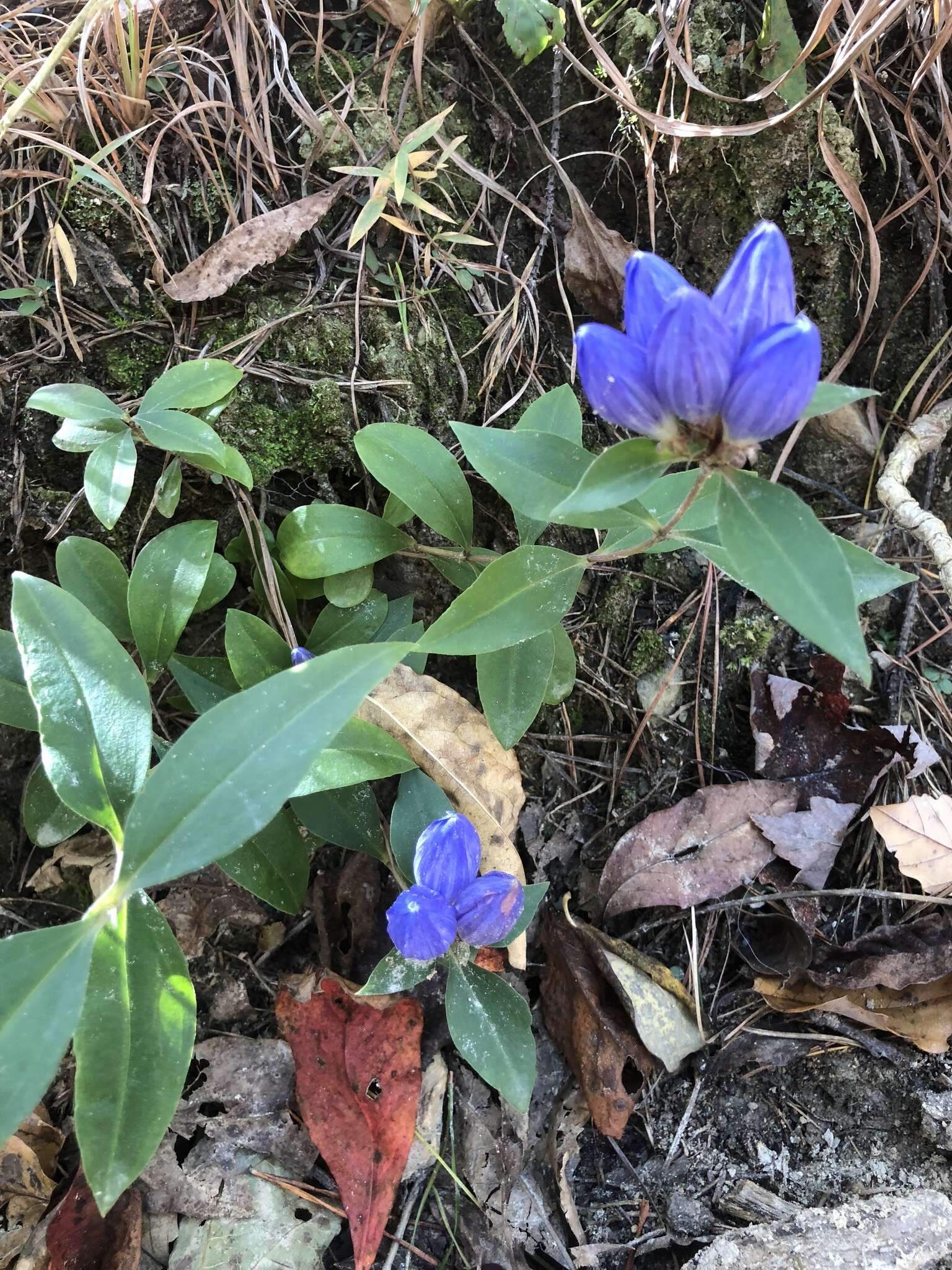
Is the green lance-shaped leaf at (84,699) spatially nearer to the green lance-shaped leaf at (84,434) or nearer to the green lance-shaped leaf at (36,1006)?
the green lance-shaped leaf at (36,1006)

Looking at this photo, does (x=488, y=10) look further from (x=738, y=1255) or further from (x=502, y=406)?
(x=738, y=1255)

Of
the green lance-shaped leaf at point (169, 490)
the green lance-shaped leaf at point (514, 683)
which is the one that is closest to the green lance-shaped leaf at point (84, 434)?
the green lance-shaped leaf at point (169, 490)

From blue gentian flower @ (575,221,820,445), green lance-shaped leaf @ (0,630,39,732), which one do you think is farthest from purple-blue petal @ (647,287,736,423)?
green lance-shaped leaf @ (0,630,39,732)

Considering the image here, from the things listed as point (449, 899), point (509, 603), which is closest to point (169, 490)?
point (509, 603)

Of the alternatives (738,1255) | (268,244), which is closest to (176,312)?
(268,244)

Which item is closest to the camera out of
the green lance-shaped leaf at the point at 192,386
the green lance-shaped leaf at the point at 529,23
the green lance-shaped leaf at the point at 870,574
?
the green lance-shaped leaf at the point at 870,574

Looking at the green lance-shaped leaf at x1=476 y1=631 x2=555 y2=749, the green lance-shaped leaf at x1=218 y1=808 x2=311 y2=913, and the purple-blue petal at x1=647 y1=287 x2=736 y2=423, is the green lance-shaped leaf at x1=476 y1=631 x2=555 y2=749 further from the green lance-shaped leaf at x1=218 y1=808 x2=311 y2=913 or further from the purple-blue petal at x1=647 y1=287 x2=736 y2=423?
the purple-blue petal at x1=647 y1=287 x2=736 y2=423

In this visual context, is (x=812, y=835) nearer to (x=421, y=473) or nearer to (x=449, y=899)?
(x=449, y=899)
